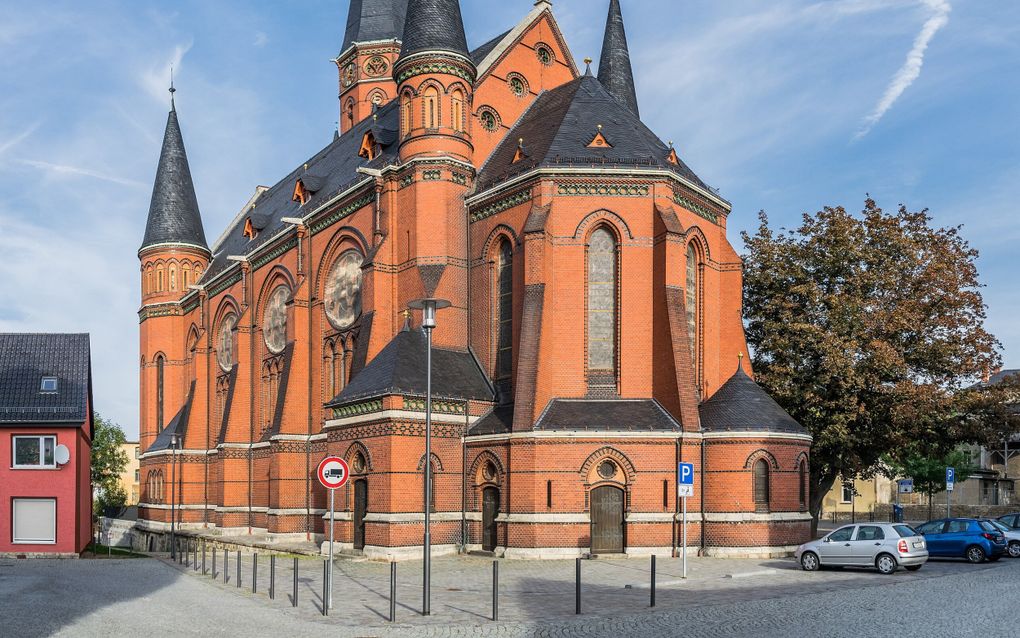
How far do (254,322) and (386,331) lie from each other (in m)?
13.8

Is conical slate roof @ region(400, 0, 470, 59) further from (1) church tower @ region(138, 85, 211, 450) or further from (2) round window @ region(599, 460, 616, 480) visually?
(1) church tower @ region(138, 85, 211, 450)

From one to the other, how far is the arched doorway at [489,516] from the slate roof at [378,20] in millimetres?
34345

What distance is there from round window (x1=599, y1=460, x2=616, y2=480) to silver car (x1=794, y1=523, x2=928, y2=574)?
6.16 meters

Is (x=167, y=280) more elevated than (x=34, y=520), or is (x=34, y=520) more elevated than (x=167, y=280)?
(x=167, y=280)

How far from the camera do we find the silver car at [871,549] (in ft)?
73.5

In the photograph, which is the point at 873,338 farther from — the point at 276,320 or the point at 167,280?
the point at 167,280

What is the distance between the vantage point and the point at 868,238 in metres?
33.6

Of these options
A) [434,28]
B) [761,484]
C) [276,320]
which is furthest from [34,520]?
[761,484]

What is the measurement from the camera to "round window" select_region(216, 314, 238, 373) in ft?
161

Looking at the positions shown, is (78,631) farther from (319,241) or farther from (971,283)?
(971,283)

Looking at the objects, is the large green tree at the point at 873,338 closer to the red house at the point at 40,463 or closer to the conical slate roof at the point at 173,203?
the red house at the point at 40,463

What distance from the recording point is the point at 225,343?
164ft

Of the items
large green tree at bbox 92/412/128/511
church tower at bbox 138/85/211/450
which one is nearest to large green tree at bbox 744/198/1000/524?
church tower at bbox 138/85/211/450

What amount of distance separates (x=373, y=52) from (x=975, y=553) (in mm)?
42162
